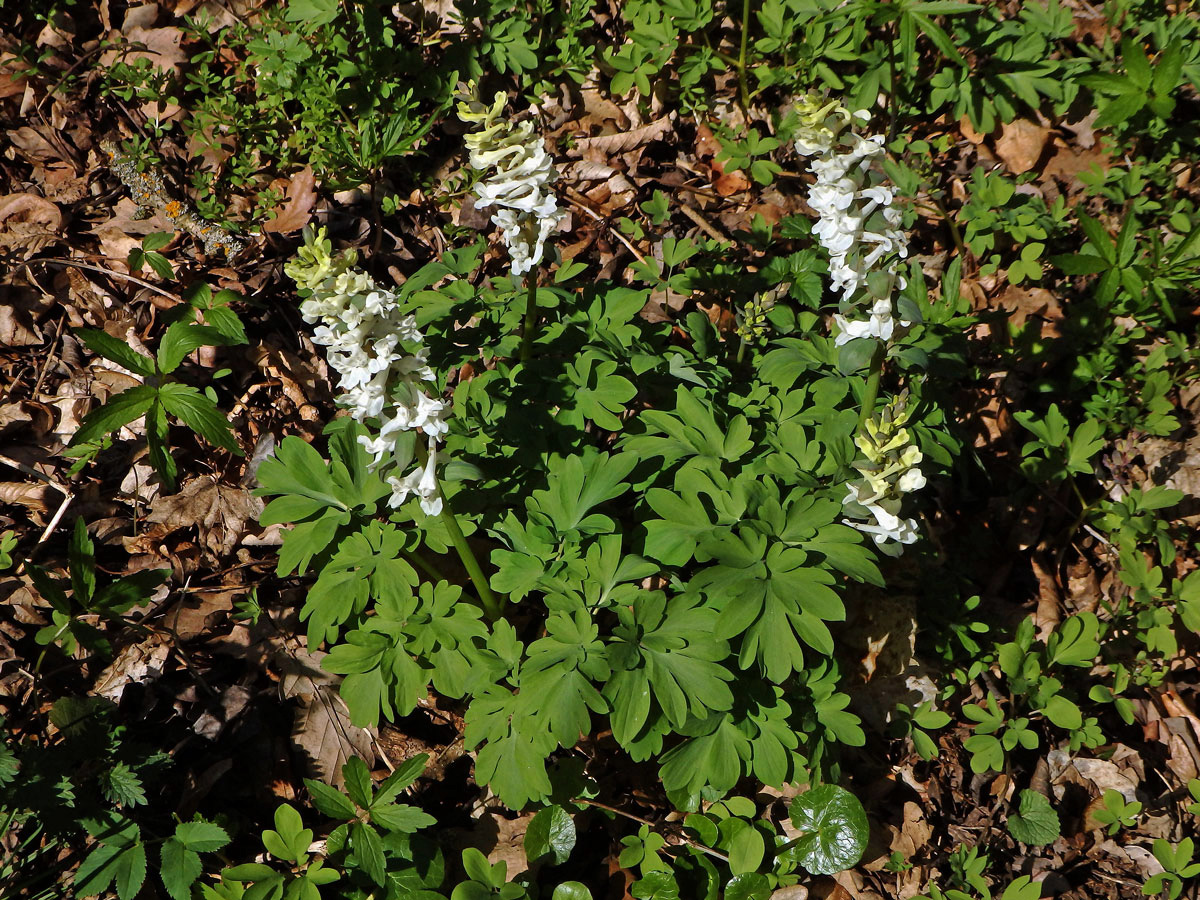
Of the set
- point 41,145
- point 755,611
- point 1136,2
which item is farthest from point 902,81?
point 41,145

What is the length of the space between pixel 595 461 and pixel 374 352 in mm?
911

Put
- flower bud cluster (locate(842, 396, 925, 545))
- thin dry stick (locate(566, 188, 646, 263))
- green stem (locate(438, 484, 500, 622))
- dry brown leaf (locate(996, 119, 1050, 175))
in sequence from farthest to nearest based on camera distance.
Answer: dry brown leaf (locate(996, 119, 1050, 175))
thin dry stick (locate(566, 188, 646, 263))
green stem (locate(438, 484, 500, 622))
flower bud cluster (locate(842, 396, 925, 545))

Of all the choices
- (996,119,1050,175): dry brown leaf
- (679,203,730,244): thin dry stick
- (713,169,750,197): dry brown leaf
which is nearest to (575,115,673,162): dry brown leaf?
(713,169,750,197): dry brown leaf

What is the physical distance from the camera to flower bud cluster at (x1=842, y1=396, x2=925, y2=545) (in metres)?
2.42

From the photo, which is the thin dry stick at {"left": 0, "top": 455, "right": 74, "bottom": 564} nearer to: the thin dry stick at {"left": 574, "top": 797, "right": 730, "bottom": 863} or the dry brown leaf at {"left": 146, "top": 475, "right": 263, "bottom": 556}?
the dry brown leaf at {"left": 146, "top": 475, "right": 263, "bottom": 556}

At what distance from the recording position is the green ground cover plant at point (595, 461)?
2686 millimetres

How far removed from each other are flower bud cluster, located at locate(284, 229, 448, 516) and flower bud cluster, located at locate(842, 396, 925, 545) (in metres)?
1.27

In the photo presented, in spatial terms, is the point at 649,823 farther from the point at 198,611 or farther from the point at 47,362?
the point at 47,362

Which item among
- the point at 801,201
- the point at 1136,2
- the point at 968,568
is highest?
the point at 1136,2

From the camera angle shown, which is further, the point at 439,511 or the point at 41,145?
the point at 41,145

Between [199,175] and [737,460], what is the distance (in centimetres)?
378

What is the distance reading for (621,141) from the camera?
5234mm

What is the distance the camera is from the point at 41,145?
4.96 meters

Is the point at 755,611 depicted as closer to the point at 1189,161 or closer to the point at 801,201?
Result: the point at 801,201
